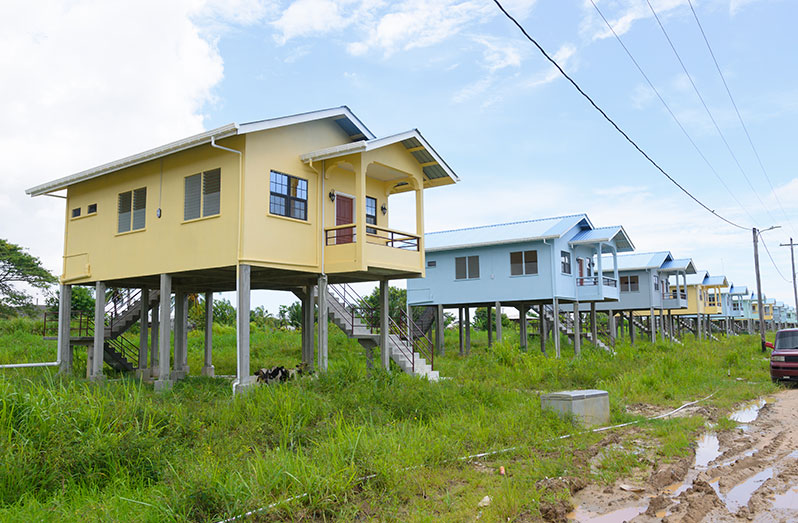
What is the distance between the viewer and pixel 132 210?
758 inches

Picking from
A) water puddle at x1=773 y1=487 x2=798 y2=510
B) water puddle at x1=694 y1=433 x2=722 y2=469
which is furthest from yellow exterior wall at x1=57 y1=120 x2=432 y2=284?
water puddle at x1=773 y1=487 x2=798 y2=510

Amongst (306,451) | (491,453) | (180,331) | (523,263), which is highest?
(523,263)

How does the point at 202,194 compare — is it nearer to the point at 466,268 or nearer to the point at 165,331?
the point at 165,331

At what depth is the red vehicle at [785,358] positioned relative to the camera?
19500mm

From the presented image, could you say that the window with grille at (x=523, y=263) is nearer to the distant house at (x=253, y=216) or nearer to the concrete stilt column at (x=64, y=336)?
the distant house at (x=253, y=216)

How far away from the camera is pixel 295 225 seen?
1711cm

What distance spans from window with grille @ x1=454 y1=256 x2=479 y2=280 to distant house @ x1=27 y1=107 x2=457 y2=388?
1186cm

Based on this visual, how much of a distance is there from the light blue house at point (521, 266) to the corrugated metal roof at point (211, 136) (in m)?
13.3

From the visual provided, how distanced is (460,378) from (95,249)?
12.3m

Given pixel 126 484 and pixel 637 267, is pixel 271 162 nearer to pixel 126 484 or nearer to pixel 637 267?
pixel 126 484

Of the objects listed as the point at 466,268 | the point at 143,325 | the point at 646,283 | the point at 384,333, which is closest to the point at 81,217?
the point at 143,325

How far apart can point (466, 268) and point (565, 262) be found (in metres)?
4.84

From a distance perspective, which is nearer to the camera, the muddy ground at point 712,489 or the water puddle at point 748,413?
the muddy ground at point 712,489

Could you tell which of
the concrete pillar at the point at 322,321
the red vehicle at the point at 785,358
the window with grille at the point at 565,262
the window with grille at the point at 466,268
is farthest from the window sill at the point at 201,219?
the window with grille at the point at 565,262
